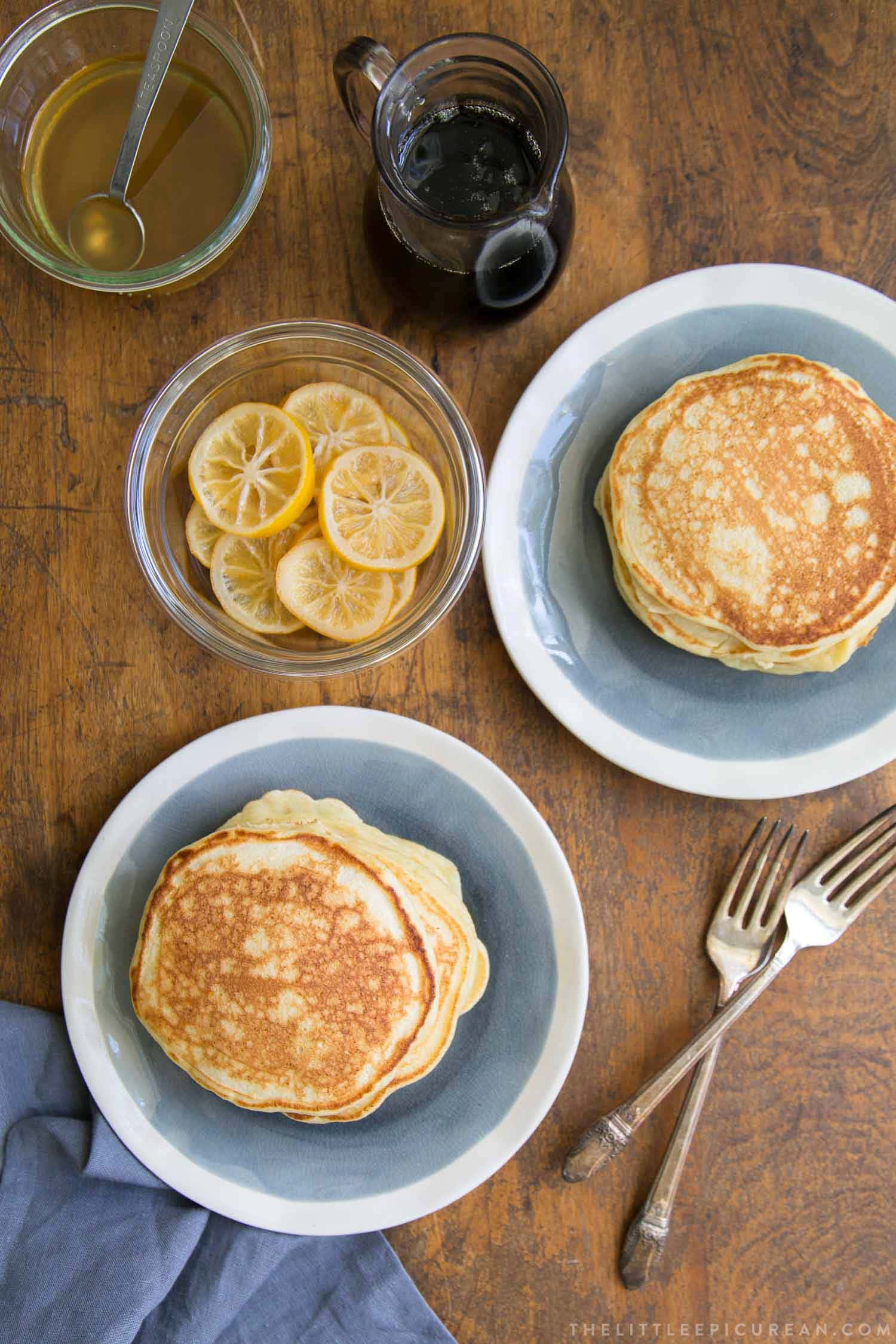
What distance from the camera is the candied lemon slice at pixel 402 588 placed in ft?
4.59

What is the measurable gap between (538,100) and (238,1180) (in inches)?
63.3

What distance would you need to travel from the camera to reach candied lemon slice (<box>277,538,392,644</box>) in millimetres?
1345

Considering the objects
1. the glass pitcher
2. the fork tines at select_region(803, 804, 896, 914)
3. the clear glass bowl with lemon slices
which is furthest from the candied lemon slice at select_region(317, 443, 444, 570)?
the fork tines at select_region(803, 804, 896, 914)

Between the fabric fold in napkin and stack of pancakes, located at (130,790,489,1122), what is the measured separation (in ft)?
0.86

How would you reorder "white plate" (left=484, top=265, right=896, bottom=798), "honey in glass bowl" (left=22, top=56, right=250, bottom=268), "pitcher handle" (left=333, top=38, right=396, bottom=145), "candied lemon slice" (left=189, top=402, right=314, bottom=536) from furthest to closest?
1. "white plate" (left=484, top=265, right=896, bottom=798)
2. "honey in glass bowl" (left=22, top=56, right=250, bottom=268)
3. "candied lemon slice" (left=189, top=402, right=314, bottom=536)
4. "pitcher handle" (left=333, top=38, right=396, bottom=145)

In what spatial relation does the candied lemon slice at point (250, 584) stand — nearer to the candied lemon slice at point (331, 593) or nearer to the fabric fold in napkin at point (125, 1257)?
the candied lemon slice at point (331, 593)

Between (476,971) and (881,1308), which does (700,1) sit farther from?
(881,1308)

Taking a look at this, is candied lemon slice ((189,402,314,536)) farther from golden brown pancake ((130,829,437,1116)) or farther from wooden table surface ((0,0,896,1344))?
golden brown pancake ((130,829,437,1116))

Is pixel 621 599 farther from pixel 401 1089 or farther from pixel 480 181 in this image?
pixel 401 1089

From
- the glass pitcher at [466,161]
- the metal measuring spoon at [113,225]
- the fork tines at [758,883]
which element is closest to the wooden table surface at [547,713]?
the fork tines at [758,883]

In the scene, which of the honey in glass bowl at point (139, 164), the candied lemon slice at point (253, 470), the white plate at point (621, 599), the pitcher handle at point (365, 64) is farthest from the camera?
the white plate at point (621, 599)

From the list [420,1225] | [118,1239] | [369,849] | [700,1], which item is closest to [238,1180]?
[118,1239]

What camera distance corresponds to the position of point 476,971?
1500 millimetres

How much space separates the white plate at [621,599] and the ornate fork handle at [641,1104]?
1.16 ft
